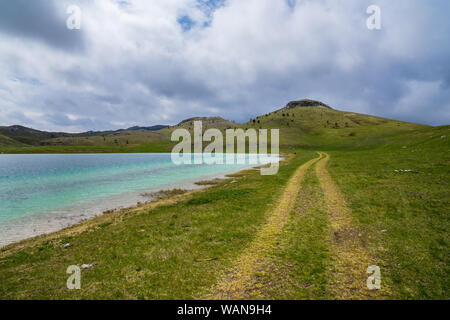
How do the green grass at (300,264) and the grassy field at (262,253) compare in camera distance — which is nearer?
the green grass at (300,264)

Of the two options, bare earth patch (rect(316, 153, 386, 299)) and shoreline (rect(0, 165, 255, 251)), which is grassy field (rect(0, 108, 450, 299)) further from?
shoreline (rect(0, 165, 255, 251))

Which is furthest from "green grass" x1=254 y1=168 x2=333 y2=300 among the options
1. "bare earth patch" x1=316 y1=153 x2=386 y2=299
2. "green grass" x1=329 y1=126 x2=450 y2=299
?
"green grass" x1=329 y1=126 x2=450 y2=299

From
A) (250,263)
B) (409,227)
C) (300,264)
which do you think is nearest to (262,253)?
(250,263)

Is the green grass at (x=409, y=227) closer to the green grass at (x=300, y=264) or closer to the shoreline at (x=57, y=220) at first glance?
the green grass at (x=300, y=264)

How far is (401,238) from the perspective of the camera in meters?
10.2

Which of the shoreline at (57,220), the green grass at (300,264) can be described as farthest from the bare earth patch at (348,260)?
the shoreline at (57,220)

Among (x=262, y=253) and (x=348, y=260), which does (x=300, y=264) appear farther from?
(x=348, y=260)

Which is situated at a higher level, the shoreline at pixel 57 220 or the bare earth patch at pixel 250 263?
the bare earth patch at pixel 250 263

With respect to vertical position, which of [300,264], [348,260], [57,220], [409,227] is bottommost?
[57,220]

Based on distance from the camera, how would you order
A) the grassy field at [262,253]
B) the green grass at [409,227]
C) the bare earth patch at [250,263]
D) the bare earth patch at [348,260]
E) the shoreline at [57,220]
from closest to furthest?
the bare earth patch at [348,260]
the green grass at [409,227]
the bare earth patch at [250,263]
the grassy field at [262,253]
the shoreline at [57,220]
